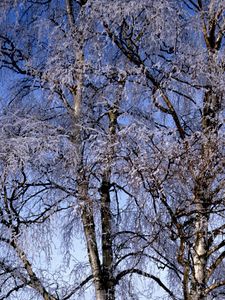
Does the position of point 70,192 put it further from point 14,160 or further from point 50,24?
point 50,24

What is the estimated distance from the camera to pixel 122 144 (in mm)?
6707

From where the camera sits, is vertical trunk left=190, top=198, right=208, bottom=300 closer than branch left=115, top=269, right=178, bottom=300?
Yes

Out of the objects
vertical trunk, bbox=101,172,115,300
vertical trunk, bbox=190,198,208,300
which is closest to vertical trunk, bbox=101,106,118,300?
vertical trunk, bbox=101,172,115,300

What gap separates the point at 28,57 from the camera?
8.96 meters

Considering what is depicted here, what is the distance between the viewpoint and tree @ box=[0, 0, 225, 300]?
6.34 meters

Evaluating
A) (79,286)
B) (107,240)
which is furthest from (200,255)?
(79,286)

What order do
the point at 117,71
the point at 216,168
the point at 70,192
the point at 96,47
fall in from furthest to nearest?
the point at 96,47 → the point at 117,71 → the point at 70,192 → the point at 216,168

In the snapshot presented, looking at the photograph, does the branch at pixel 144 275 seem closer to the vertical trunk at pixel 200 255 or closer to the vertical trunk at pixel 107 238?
the vertical trunk at pixel 107 238

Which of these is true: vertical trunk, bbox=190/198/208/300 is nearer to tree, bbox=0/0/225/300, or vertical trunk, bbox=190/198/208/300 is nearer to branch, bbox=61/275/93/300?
tree, bbox=0/0/225/300

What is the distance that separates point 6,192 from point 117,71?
7.16 feet

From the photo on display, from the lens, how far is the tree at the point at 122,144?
6340 millimetres

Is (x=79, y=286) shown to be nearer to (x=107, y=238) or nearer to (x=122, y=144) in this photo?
(x=107, y=238)

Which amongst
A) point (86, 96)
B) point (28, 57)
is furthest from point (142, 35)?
point (28, 57)

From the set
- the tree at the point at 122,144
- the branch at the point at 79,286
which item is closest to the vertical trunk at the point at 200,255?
the tree at the point at 122,144
